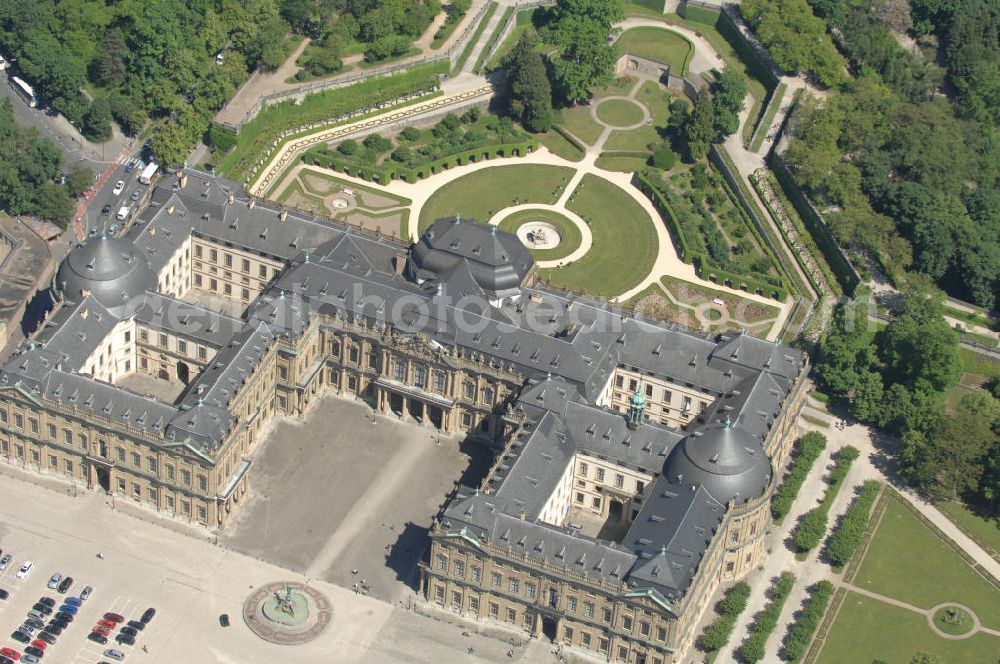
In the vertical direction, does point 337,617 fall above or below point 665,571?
below

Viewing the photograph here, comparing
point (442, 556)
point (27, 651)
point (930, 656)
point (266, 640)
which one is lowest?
point (27, 651)

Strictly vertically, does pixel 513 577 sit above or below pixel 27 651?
above

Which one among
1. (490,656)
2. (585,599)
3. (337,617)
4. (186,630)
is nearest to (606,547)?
(585,599)

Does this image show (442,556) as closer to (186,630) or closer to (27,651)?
(186,630)

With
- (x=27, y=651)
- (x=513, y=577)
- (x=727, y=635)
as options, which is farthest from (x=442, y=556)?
(x=27, y=651)

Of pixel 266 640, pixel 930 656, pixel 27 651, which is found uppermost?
pixel 930 656

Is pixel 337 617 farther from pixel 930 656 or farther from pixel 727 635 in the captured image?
pixel 930 656

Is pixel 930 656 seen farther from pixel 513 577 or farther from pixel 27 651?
pixel 27 651
